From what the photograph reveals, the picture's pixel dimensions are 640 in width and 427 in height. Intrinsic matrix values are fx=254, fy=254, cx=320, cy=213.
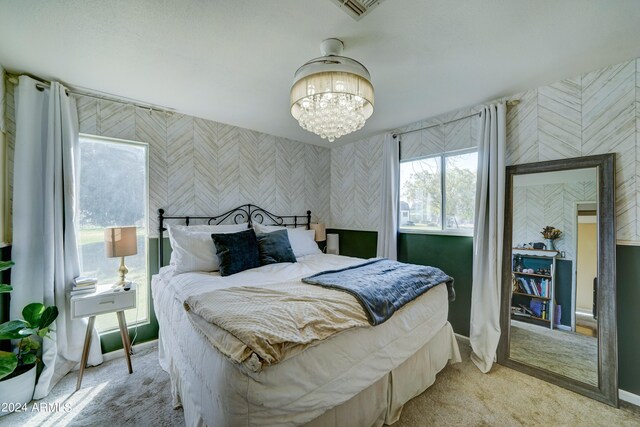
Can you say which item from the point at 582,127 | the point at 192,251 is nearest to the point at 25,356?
the point at 192,251

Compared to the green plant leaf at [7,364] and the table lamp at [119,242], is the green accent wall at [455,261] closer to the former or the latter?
the table lamp at [119,242]

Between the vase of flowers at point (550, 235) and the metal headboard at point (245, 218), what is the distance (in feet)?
9.10

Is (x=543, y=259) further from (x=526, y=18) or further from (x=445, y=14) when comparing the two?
(x=445, y=14)

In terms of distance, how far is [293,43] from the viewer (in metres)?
1.68

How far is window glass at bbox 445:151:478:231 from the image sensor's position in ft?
9.15

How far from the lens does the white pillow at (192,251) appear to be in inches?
89.7

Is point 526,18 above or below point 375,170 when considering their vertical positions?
above

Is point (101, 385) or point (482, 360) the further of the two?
point (482, 360)

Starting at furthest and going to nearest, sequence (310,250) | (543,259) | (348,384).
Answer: (310,250) < (543,259) < (348,384)

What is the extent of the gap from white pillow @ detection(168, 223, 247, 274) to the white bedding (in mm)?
164

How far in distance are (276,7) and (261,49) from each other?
39 centimetres

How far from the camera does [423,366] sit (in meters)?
1.91

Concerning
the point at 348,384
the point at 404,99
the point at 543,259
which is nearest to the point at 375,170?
the point at 404,99

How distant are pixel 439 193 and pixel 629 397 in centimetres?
216
